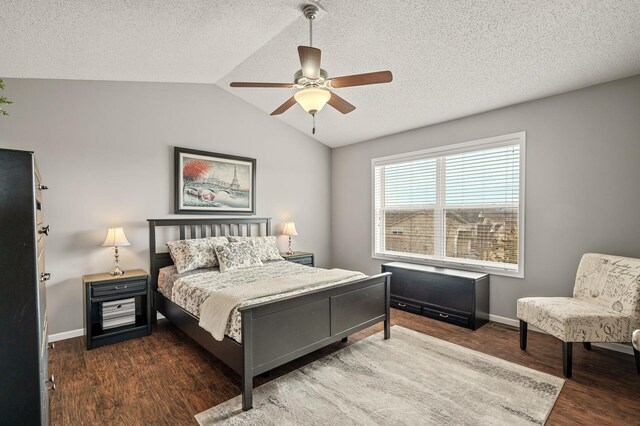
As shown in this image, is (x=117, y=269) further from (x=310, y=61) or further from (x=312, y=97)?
(x=310, y=61)

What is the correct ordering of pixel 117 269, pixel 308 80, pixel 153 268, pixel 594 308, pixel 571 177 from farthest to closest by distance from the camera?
pixel 153 268 < pixel 117 269 < pixel 571 177 < pixel 594 308 < pixel 308 80

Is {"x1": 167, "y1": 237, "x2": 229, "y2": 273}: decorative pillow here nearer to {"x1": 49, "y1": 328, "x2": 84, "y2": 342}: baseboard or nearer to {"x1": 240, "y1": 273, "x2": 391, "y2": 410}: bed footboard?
{"x1": 49, "y1": 328, "x2": 84, "y2": 342}: baseboard

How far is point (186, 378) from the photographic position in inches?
102

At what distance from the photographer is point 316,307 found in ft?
8.78

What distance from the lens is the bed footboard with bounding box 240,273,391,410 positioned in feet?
7.25

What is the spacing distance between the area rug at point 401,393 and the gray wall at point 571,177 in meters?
1.32

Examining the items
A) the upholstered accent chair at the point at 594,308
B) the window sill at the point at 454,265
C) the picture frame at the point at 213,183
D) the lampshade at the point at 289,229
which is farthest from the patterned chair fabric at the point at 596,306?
the picture frame at the point at 213,183

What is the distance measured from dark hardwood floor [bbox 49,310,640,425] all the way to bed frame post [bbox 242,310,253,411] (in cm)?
25

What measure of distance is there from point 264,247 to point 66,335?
7.76 ft

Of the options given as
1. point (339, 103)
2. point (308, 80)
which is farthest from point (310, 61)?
point (339, 103)

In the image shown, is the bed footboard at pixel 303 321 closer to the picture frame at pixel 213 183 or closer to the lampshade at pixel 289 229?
the lampshade at pixel 289 229

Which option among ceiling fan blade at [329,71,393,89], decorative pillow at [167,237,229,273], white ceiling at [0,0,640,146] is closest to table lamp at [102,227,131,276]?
decorative pillow at [167,237,229,273]

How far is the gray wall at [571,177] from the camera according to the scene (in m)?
2.98

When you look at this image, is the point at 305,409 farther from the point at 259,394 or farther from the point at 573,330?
the point at 573,330
